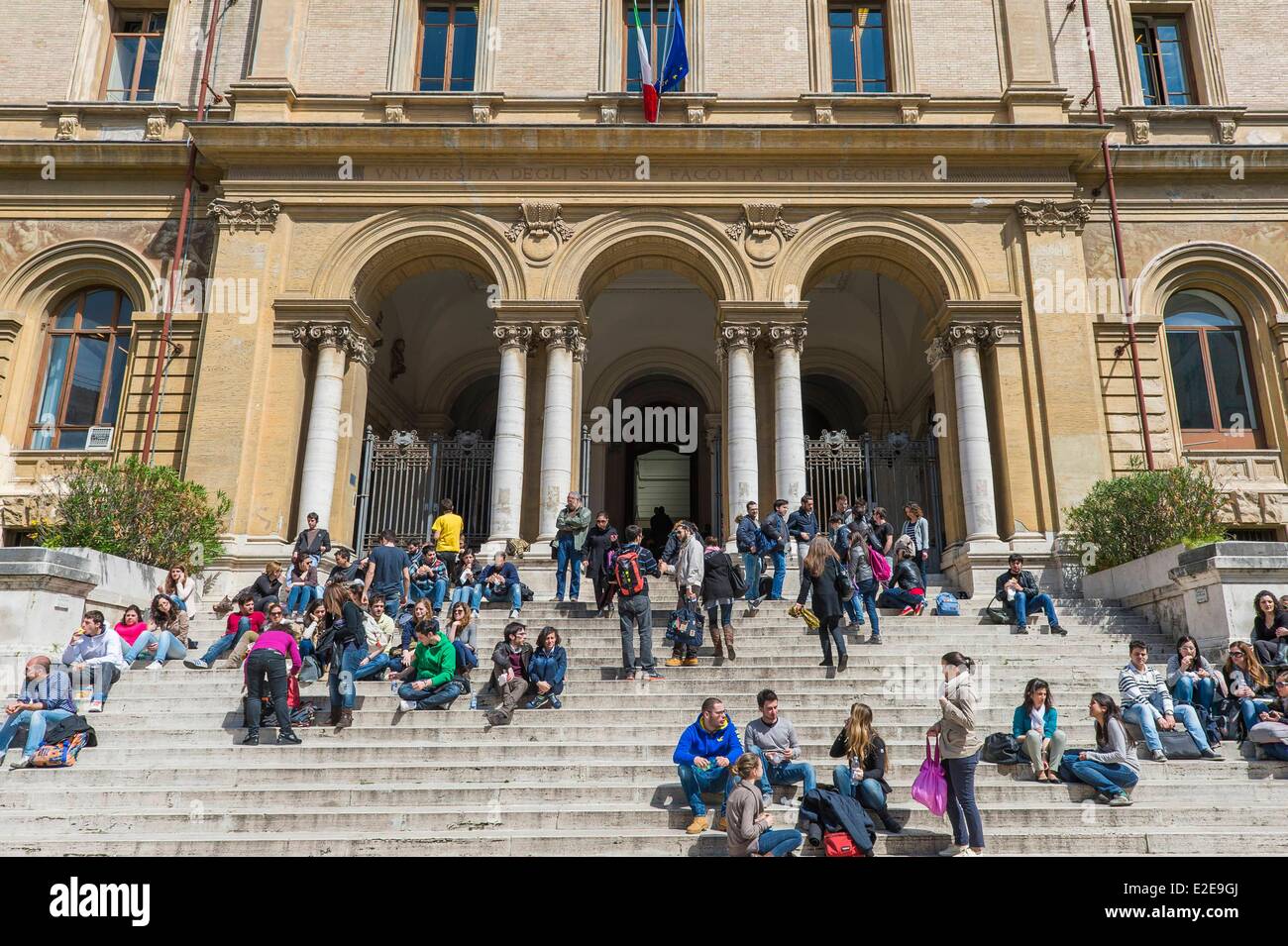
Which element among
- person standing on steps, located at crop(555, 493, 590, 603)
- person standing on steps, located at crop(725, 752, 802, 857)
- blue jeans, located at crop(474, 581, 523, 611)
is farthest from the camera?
person standing on steps, located at crop(555, 493, 590, 603)

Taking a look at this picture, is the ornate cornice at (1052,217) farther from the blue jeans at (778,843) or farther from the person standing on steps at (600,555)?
the blue jeans at (778,843)

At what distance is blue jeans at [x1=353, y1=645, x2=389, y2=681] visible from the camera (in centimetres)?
996

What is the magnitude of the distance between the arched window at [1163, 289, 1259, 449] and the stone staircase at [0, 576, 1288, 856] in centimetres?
859

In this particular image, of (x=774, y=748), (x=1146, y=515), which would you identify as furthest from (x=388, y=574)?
(x=1146, y=515)

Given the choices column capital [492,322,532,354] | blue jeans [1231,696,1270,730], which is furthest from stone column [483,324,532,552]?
blue jeans [1231,696,1270,730]

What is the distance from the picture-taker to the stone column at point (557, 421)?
1583 cm

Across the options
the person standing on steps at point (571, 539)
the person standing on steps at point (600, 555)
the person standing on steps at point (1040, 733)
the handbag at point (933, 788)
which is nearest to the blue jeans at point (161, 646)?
the person standing on steps at point (571, 539)

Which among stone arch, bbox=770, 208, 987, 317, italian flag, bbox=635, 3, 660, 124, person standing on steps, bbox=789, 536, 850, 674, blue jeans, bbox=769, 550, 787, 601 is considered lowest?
person standing on steps, bbox=789, 536, 850, 674

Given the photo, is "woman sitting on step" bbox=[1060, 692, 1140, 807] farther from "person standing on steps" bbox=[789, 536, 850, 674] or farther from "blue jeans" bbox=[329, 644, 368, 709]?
"blue jeans" bbox=[329, 644, 368, 709]

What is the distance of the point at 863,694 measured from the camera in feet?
32.0

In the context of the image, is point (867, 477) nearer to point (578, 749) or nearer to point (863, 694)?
point (863, 694)

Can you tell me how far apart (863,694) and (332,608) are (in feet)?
19.2

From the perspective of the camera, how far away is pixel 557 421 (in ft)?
53.4

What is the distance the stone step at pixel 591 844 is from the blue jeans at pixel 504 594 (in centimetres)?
572
